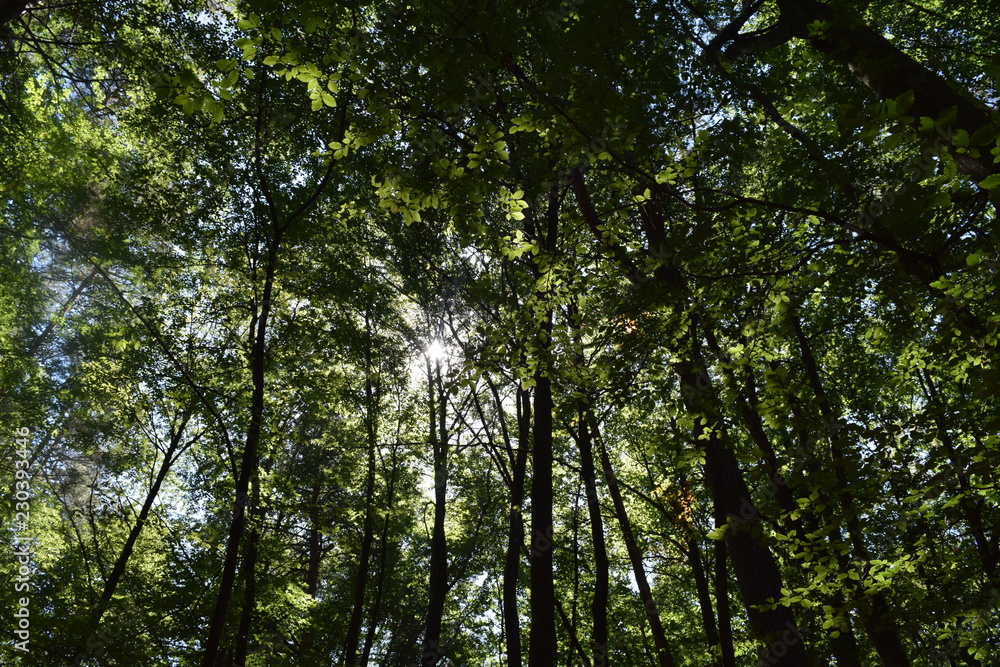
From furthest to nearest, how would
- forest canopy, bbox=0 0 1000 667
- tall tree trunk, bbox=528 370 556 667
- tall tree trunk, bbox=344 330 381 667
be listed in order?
tall tree trunk, bbox=344 330 381 667
tall tree trunk, bbox=528 370 556 667
forest canopy, bbox=0 0 1000 667

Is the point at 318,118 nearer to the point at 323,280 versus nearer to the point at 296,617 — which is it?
the point at 323,280

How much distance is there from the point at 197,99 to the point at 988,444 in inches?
181

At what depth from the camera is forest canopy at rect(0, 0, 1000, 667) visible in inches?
130

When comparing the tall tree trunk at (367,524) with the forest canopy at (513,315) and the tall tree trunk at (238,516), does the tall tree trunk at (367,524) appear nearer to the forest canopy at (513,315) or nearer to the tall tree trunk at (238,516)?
the forest canopy at (513,315)

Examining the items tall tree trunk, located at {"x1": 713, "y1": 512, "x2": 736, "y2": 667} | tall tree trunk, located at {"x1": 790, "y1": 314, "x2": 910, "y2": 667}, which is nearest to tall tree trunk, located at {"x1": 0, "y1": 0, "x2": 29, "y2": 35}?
tall tree trunk, located at {"x1": 790, "y1": 314, "x2": 910, "y2": 667}

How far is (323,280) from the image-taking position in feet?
35.3

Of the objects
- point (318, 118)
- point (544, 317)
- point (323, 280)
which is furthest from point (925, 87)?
point (323, 280)

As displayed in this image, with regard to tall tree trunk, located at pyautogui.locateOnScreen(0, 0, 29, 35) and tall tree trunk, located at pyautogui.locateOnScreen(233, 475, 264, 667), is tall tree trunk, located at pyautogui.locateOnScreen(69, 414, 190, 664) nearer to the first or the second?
tall tree trunk, located at pyautogui.locateOnScreen(233, 475, 264, 667)

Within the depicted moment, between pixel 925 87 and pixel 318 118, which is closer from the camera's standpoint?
pixel 925 87

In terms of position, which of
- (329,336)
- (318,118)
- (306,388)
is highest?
(318,118)
